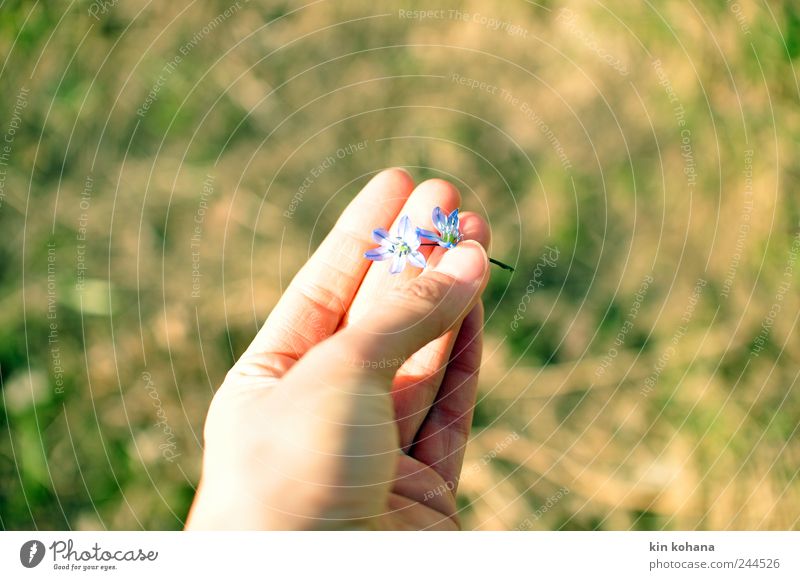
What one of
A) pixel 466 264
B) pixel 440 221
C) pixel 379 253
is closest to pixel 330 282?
pixel 379 253

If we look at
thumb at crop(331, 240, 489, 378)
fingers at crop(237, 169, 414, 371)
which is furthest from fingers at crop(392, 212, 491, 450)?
thumb at crop(331, 240, 489, 378)

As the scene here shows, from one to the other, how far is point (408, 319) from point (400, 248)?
722mm

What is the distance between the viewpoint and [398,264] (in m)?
3.33

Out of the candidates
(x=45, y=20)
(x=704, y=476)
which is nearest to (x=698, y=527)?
(x=704, y=476)

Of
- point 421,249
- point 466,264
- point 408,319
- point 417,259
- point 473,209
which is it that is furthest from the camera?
point 473,209

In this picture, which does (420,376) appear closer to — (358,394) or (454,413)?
(454,413)

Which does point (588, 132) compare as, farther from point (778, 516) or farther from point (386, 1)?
point (778, 516)

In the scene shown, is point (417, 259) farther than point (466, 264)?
Yes

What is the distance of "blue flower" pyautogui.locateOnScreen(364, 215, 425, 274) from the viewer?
3.33 m

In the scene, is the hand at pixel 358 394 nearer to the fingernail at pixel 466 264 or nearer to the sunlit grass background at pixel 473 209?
the fingernail at pixel 466 264

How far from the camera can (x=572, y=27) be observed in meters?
4.36

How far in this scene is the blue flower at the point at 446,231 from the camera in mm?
3350

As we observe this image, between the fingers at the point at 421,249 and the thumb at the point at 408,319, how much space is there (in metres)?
0.52

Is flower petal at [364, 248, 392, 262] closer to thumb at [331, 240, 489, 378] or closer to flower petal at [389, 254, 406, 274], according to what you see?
flower petal at [389, 254, 406, 274]
